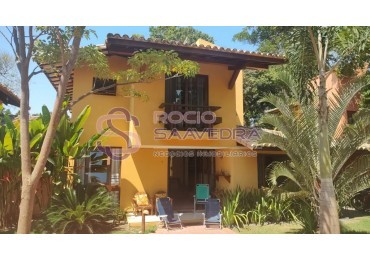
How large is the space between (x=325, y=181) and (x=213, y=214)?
4.89 meters

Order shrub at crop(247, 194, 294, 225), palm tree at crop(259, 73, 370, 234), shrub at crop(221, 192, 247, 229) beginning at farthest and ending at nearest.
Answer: shrub at crop(247, 194, 294, 225)
shrub at crop(221, 192, 247, 229)
palm tree at crop(259, 73, 370, 234)

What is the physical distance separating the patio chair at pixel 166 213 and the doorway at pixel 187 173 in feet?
10.1

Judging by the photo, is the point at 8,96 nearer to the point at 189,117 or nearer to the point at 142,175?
the point at 142,175

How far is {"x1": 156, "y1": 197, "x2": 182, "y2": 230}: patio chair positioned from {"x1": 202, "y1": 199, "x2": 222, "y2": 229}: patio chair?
1195 mm

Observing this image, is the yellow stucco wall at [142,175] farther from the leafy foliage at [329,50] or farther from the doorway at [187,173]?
the leafy foliage at [329,50]

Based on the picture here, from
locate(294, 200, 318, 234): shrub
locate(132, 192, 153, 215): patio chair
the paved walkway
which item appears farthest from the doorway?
locate(294, 200, 318, 234): shrub

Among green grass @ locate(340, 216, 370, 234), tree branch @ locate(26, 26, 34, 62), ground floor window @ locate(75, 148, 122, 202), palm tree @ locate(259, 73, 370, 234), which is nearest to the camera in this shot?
tree branch @ locate(26, 26, 34, 62)

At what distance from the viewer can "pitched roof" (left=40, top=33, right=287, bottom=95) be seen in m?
13.4

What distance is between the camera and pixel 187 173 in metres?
16.8

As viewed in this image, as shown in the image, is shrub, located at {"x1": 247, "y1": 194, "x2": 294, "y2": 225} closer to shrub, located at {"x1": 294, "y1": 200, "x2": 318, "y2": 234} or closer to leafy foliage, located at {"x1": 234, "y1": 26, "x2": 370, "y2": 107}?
shrub, located at {"x1": 294, "y1": 200, "x2": 318, "y2": 234}

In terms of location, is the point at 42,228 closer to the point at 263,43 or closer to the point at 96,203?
the point at 96,203

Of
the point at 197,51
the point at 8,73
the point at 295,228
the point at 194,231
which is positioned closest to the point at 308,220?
the point at 295,228

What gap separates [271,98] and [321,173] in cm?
352

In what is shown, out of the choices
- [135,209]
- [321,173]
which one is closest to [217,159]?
[135,209]
